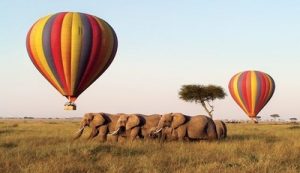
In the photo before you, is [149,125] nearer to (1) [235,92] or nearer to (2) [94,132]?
(2) [94,132]

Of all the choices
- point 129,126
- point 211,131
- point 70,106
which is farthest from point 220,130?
point 70,106

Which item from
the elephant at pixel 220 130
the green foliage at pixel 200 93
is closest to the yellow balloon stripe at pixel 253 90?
the green foliage at pixel 200 93

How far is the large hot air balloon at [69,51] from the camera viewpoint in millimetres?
31750

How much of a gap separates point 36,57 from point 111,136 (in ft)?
42.5

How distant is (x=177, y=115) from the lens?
21.8 m

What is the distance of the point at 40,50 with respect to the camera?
104 feet

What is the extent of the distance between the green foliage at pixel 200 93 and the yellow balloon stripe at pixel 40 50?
50168mm

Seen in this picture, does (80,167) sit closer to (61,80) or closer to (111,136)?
(111,136)

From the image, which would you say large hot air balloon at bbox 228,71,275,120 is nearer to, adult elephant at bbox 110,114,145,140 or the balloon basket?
the balloon basket

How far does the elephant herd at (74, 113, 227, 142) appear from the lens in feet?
69.4

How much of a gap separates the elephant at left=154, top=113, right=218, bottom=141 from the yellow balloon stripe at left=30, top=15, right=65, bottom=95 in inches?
510

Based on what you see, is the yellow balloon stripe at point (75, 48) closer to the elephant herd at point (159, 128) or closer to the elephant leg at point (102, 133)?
the elephant herd at point (159, 128)

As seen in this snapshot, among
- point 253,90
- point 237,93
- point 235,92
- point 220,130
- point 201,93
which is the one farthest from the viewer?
point 201,93

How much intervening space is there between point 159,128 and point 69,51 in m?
13.1
